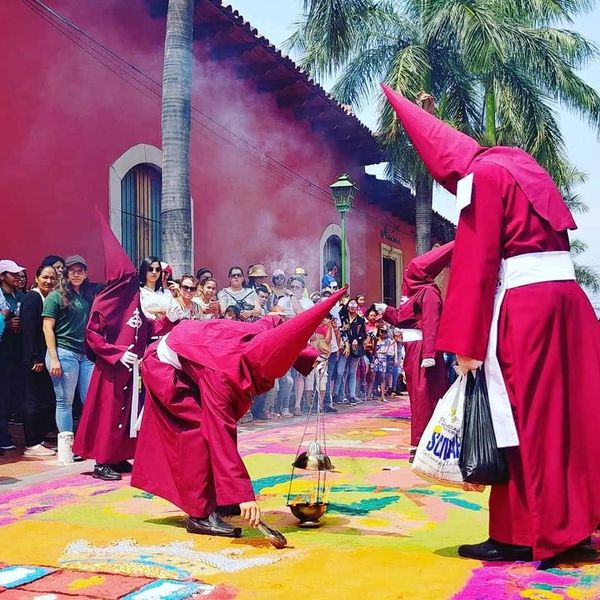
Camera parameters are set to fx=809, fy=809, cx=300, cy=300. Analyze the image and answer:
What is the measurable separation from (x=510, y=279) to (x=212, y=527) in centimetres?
194

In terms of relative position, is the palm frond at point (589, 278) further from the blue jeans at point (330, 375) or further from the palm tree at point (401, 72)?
the blue jeans at point (330, 375)

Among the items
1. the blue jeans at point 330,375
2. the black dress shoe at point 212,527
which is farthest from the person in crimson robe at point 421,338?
the blue jeans at point 330,375

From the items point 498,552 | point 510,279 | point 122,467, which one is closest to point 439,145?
point 510,279

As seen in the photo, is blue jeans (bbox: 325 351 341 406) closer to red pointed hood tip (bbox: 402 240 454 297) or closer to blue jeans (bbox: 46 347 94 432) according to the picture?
red pointed hood tip (bbox: 402 240 454 297)

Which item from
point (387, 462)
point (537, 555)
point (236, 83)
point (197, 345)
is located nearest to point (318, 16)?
point (236, 83)

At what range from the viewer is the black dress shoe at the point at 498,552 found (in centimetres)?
340

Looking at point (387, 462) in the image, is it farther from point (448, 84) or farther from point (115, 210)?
point (448, 84)

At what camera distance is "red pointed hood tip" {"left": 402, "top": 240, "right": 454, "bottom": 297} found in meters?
6.09

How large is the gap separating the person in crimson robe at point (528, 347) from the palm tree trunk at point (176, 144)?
5342 millimetres

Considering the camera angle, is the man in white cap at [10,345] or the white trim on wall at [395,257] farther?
the white trim on wall at [395,257]

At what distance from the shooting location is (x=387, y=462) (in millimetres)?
6449

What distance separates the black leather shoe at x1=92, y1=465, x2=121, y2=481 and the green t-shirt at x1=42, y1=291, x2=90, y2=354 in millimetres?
1366

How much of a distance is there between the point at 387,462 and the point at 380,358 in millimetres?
Answer: 7745

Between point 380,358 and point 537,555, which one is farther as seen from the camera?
point 380,358
